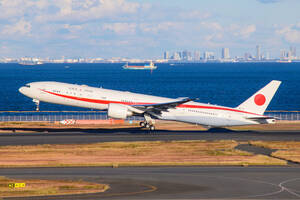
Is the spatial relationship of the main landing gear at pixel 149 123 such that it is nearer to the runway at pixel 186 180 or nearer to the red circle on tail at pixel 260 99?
the red circle on tail at pixel 260 99

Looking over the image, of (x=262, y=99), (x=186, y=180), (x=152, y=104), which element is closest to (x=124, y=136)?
(x=152, y=104)

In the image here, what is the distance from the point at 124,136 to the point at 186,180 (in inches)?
1134

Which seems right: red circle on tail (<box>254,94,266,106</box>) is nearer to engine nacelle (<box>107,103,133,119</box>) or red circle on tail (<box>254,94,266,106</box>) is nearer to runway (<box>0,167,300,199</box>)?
engine nacelle (<box>107,103,133,119</box>)

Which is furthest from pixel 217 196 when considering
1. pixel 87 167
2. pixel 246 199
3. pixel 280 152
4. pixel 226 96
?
pixel 226 96

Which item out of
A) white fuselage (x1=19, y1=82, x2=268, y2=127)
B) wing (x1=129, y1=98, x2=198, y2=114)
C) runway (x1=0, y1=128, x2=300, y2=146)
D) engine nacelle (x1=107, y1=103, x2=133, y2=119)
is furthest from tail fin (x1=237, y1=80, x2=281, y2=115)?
engine nacelle (x1=107, y1=103, x2=133, y2=119)

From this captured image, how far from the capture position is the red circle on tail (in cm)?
6556

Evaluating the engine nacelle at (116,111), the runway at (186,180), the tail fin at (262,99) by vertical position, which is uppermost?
the tail fin at (262,99)

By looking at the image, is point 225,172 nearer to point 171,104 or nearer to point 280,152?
point 280,152

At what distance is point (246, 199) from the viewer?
29.3 meters

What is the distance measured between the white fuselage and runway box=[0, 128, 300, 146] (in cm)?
204

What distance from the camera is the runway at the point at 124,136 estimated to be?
2293 inches

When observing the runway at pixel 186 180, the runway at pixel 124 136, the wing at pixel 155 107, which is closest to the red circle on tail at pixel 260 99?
the runway at pixel 124 136

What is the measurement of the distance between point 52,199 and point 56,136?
33.4 metres

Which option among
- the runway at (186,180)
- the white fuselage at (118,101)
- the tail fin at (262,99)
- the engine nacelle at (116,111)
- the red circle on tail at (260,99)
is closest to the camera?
the runway at (186,180)
